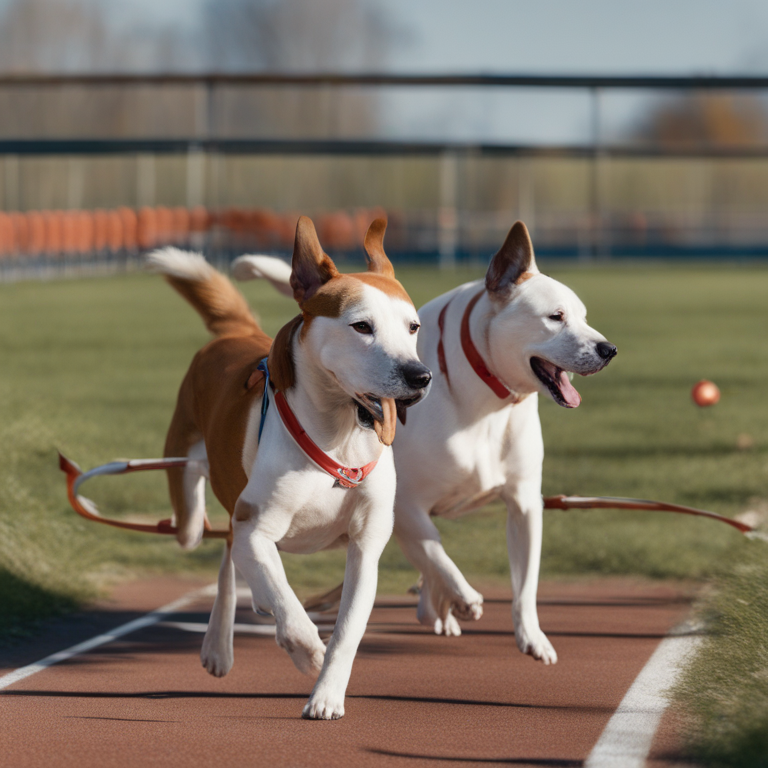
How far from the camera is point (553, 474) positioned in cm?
1170

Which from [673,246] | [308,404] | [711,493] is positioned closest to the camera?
[308,404]

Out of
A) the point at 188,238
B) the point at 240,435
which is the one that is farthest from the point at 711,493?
the point at 188,238

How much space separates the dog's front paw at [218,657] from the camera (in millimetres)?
5613

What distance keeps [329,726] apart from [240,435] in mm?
1152

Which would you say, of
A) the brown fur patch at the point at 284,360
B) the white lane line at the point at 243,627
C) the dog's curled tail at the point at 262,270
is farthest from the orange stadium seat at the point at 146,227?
the brown fur patch at the point at 284,360

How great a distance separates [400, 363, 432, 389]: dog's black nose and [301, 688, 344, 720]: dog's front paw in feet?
3.92

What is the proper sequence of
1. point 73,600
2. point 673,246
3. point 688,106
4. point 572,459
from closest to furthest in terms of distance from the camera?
point 73,600
point 572,459
point 673,246
point 688,106

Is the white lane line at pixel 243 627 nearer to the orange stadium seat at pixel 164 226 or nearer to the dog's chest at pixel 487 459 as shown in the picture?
the dog's chest at pixel 487 459

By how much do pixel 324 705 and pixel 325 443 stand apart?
3.07 feet

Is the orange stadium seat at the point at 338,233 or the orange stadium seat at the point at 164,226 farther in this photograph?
the orange stadium seat at the point at 338,233

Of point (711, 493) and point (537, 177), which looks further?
point (537, 177)

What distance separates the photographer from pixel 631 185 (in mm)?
76188

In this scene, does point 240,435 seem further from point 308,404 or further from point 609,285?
point 609,285

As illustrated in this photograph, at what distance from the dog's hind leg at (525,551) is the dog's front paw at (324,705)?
122 cm
